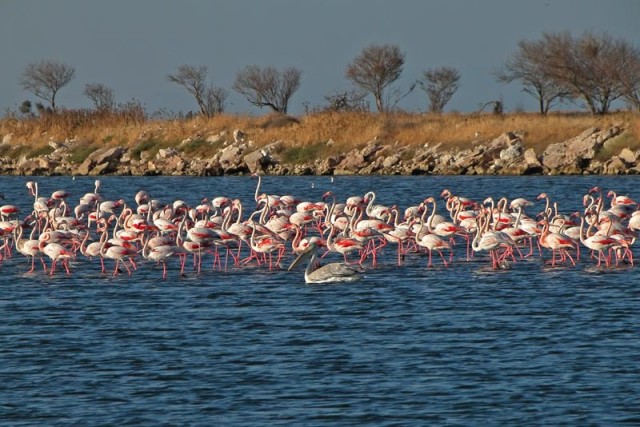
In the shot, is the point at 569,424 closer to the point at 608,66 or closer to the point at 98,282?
the point at 98,282

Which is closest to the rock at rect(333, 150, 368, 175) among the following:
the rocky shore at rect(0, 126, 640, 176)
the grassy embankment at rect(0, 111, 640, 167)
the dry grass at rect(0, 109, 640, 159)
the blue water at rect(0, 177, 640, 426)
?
the rocky shore at rect(0, 126, 640, 176)

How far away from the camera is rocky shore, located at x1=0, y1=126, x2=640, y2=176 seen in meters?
51.3

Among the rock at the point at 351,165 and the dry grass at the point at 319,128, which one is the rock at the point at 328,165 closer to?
the rock at the point at 351,165

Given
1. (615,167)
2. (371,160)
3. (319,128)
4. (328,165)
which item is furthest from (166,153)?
(615,167)

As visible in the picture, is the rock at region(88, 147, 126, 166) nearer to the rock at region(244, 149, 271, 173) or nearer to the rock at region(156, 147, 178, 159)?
the rock at region(156, 147, 178, 159)

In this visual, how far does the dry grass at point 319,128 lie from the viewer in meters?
56.9

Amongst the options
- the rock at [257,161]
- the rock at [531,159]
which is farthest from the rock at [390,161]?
the rock at [531,159]

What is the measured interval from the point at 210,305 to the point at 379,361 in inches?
197

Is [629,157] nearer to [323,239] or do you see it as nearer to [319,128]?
[319,128]

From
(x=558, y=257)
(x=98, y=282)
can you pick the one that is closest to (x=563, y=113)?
(x=558, y=257)

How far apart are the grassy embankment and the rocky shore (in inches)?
16.4

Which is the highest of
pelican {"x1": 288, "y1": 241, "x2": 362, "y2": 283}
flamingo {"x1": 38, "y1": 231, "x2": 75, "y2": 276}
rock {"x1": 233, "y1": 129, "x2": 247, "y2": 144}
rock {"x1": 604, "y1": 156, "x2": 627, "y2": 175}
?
rock {"x1": 233, "y1": 129, "x2": 247, "y2": 144}

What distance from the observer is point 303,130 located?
61.5 meters

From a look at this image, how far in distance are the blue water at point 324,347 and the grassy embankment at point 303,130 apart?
32.5 meters
